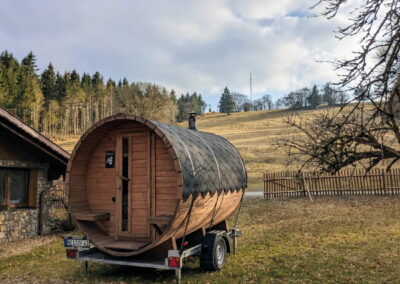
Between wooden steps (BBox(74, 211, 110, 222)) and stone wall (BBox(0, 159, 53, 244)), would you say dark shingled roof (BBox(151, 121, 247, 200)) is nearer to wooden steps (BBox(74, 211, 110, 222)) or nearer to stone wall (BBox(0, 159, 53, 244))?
wooden steps (BBox(74, 211, 110, 222))

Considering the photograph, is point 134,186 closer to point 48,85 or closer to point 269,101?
point 48,85

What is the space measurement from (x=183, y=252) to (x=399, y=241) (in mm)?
7198

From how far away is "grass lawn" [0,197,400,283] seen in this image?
7.13m

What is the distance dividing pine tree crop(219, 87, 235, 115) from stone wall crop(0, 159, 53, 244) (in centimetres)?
9202

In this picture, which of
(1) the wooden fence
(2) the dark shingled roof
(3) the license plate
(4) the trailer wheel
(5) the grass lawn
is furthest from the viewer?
(1) the wooden fence

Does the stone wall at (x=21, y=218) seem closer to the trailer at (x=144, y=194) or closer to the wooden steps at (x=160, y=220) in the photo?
the trailer at (x=144, y=194)

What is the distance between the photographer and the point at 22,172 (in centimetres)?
1245

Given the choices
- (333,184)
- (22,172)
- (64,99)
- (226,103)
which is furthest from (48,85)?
(333,184)

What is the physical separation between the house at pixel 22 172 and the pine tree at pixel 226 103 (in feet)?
302

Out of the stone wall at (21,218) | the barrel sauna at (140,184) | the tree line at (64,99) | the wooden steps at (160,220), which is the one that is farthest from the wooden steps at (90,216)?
the tree line at (64,99)

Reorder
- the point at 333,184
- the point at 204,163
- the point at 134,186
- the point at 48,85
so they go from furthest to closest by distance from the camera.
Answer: the point at 48,85, the point at 333,184, the point at 134,186, the point at 204,163

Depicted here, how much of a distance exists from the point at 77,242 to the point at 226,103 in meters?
99.9

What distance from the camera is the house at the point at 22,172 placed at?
11242 millimetres

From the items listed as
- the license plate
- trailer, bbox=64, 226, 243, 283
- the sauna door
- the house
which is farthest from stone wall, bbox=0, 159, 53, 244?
the sauna door
